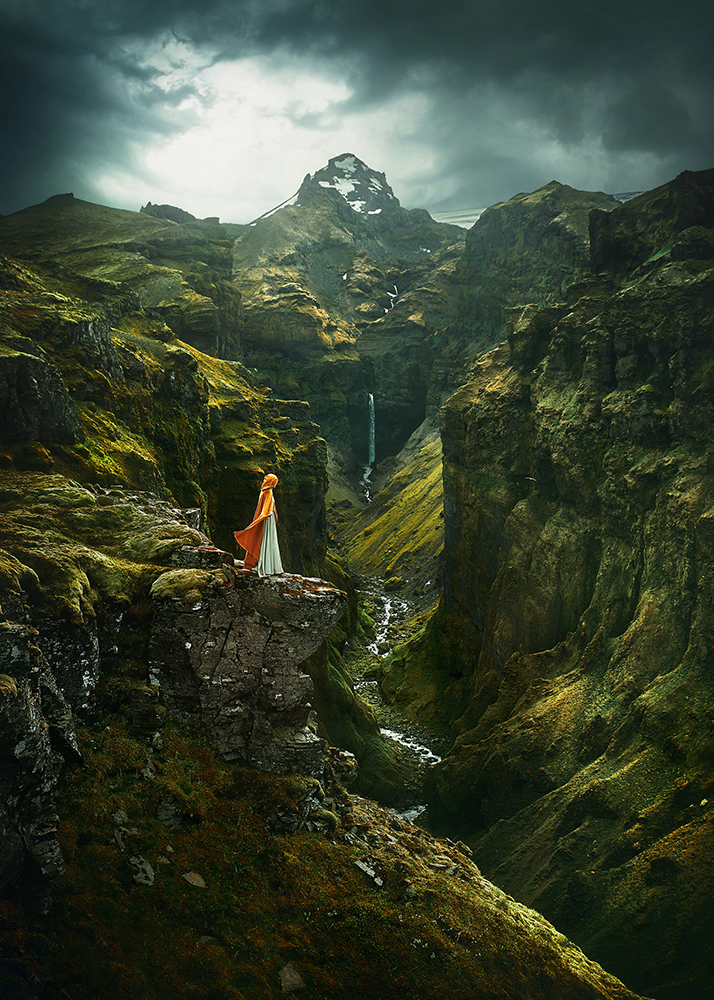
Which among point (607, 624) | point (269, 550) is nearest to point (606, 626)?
point (607, 624)

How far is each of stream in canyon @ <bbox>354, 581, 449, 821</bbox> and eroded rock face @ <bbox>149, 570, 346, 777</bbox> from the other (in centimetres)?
2335

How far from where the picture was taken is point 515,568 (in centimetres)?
3916

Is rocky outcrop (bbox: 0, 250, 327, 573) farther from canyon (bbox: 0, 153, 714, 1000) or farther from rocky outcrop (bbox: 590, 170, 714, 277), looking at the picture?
rocky outcrop (bbox: 590, 170, 714, 277)

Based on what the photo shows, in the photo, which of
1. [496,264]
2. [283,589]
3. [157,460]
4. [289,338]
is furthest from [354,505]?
[283,589]

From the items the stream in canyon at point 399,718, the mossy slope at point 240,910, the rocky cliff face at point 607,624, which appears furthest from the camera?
the stream in canyon at point 399,718

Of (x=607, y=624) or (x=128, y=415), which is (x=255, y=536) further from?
(x=607, y=624)

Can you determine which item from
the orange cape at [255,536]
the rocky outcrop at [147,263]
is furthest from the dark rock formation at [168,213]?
the orange cape at [255,536]

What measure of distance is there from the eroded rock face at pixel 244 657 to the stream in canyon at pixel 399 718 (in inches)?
919

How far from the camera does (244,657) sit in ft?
42.1

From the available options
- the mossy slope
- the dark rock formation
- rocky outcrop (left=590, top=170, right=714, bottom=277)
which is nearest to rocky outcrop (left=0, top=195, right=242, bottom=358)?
the dark rock formation

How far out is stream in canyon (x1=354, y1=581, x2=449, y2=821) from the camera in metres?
36.5

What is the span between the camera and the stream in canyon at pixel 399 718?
3647 centimetres

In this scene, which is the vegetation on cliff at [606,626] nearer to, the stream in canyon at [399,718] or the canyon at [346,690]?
the canyon at [346,690]

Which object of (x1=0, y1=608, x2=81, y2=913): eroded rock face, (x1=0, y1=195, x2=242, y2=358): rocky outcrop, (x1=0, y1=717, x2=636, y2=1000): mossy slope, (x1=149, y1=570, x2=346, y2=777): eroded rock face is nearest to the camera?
(x1=0, y1=608, x2=81, y2=913): eroded rock face
